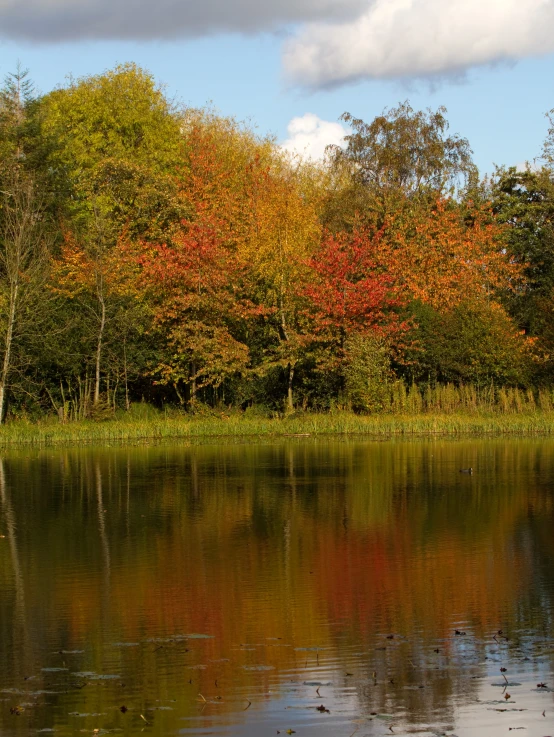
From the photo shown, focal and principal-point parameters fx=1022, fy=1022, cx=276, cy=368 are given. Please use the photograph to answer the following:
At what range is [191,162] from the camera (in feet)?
157

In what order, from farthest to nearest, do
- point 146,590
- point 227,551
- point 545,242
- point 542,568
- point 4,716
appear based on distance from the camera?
point 545,242
point 227,551
point 542,568
point 146,590
point 4,716

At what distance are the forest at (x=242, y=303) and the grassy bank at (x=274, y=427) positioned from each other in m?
1.22

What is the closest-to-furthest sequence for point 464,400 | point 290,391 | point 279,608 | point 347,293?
point 279,608, point 347,293, point 464,400, point 290,391

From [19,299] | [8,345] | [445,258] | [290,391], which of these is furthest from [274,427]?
[445,258]

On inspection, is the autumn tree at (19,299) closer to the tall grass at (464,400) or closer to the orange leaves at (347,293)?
the orange leaves at (347,293)

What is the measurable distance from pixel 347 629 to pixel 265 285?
27.2 meters

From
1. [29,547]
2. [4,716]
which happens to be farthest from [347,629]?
[29,547]

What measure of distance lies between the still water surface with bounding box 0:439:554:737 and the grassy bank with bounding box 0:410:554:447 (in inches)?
408

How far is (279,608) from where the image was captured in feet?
34.9

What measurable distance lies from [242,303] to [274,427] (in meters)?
5.19

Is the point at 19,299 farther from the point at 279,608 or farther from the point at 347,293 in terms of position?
the point at 279,608

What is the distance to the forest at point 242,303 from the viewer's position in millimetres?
34156

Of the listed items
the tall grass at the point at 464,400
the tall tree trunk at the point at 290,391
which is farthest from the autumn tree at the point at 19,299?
the tall grass at the point at 464,400

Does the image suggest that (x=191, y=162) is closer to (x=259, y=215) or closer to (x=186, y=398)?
(x=259, y=215)
